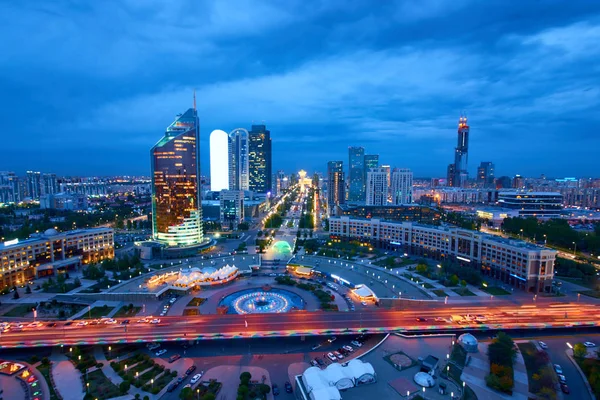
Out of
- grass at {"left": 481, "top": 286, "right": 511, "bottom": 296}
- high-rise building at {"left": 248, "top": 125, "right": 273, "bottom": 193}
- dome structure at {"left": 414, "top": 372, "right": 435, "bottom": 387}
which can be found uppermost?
high-rise building at {"left": 248, "top": 125, "right": 273, "bottom": 193}

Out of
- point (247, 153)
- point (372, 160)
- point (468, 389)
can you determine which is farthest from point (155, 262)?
point (372, 160)

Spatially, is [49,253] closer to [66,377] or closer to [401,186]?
[66,377]

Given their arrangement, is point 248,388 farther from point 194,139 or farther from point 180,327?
point 194,139

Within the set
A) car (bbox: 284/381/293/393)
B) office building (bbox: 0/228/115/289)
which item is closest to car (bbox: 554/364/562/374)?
car (bbox: 284/381/293/393)

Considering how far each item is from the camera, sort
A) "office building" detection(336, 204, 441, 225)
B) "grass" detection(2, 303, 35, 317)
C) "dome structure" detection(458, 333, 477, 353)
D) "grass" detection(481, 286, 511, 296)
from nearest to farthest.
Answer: "dome structure" detection(458, 333, 477, 353)
"grass" detection(2, 303, 35, 317)
"grass" detection(481, 286, 511, 296)
"office building" detection(336, 204, 441, 225)

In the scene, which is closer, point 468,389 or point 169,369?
point 468,389

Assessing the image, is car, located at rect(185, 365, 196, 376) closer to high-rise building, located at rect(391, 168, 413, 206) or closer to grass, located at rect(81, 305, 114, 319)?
grass, located at rect(81, 305, 114, 319)
